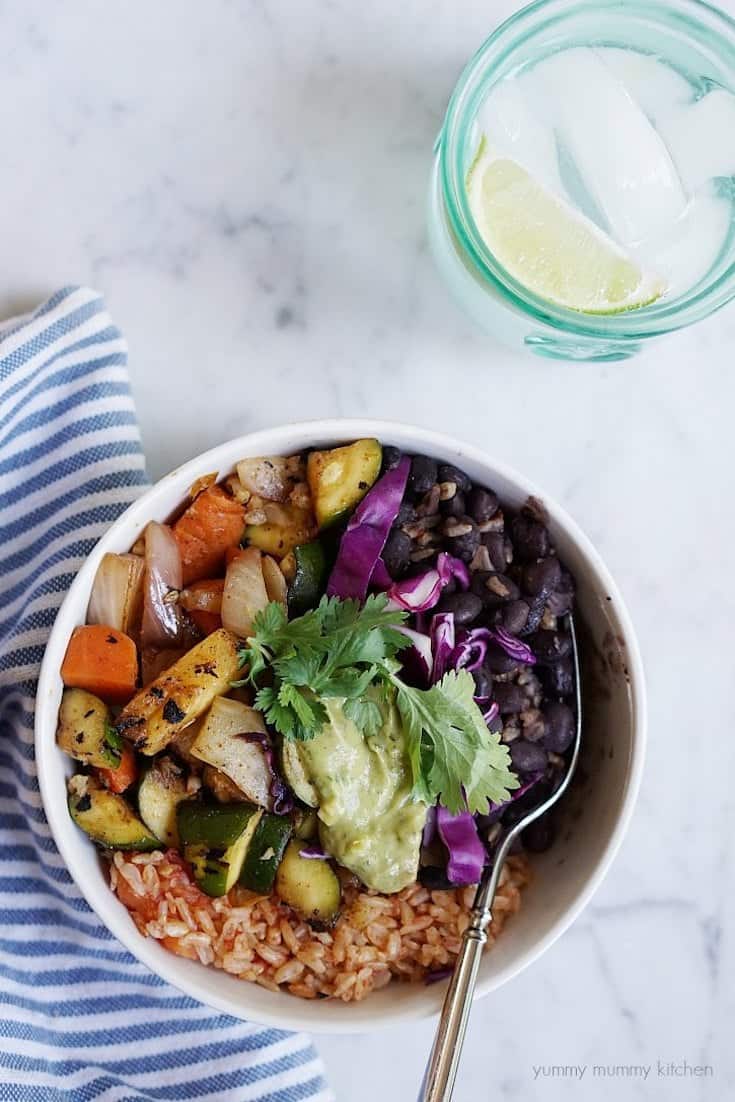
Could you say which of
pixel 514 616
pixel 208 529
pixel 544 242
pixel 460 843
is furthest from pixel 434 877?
pixel 544 242

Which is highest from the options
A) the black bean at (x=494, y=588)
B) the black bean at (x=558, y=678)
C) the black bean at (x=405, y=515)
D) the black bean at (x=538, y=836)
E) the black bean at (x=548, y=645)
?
the black bean at (x=405, y=515)

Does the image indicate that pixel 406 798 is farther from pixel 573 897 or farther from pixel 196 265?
pixel 196 265

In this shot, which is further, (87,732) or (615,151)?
(615,151)

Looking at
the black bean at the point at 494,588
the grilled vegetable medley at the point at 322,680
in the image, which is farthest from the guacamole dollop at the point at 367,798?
the black bean at the point at 494,588

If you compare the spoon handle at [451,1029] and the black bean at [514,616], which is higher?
the black bean at [514,616]

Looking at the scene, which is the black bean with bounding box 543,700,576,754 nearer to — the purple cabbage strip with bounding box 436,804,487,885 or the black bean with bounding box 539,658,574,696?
the black bean with bounding box 539,658,574,696

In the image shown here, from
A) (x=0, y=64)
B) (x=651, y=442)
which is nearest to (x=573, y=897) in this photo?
(x=651, y=442)

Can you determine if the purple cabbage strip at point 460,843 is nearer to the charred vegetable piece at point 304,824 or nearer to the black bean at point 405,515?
the charred vegetable piece at point 304,824

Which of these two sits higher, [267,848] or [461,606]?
[461,606]

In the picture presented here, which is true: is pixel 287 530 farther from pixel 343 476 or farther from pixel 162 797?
pixel 162 797
